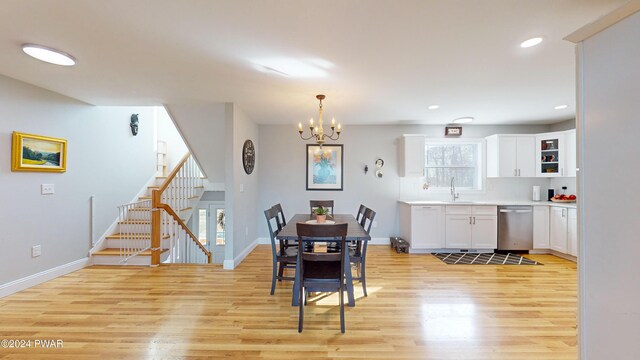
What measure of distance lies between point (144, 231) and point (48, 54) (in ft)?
9.54

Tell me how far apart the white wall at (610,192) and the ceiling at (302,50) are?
64cm

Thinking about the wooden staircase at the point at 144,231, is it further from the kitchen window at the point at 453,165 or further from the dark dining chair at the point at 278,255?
the kitchen window at the point at 453,165

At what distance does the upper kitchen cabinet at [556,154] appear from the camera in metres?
4.62

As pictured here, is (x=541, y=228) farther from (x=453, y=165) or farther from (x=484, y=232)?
(x=453, y=165)

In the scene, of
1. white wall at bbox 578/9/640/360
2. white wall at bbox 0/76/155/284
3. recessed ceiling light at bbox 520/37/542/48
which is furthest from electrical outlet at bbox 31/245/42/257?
recessed ceiling light at bbox 520/37/542/48

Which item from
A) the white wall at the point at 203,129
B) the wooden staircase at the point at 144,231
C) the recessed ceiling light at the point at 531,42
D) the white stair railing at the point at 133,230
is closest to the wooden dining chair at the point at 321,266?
the recessed ceiling light at the point at 531,42

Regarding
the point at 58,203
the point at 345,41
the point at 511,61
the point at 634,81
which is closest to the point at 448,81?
the point at 511,61

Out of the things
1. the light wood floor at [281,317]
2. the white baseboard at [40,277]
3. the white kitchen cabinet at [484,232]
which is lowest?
the light wood floor at [281,317]

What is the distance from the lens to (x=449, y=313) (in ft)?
8.71

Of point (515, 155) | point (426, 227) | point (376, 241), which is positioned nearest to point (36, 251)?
point (376, 241)

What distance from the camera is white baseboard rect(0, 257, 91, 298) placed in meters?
3.03

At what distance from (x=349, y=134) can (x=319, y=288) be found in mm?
3694

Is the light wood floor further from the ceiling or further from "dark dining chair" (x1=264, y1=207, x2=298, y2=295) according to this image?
the ceiling

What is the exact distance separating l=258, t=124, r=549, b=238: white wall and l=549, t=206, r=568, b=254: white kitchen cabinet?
5.91 ft
